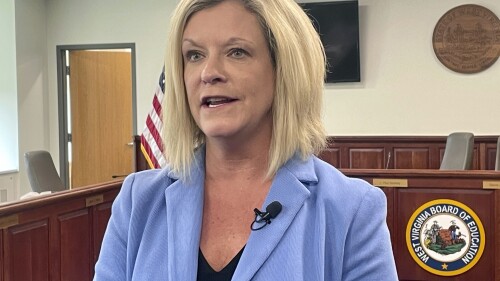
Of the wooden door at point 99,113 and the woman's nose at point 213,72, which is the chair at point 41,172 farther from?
the woman's nose at point 213,72

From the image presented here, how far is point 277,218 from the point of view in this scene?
0.90 metres

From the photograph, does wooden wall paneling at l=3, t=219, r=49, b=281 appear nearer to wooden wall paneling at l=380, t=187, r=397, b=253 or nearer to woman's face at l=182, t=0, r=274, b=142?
wooden wall paneling at l=380, t=187, r=397, b=253

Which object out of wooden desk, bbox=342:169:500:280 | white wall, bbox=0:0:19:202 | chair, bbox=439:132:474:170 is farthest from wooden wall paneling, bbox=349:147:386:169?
white wall, bbox=0:0:19:202

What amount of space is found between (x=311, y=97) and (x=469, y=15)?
19.6 ft

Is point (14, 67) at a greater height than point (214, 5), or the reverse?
point (14, 67)

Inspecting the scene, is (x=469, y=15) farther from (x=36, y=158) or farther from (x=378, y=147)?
(x=36, y=158)

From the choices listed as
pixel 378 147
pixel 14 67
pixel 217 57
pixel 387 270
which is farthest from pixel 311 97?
pixel 14 67

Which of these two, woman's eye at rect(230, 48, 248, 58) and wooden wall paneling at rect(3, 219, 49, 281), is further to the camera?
wooden wall paneling at rect(3, 219, 49, 281)

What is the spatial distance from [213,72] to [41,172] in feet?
13.1

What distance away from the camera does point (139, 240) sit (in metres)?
0.94

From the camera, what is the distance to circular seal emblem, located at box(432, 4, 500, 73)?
628cm

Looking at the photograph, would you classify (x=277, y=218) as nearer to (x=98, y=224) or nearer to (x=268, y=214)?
(x=268, y=214)

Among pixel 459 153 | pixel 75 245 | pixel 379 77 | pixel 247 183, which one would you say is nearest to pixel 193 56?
pixel 247 183

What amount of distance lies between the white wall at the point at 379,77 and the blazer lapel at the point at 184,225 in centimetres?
540
